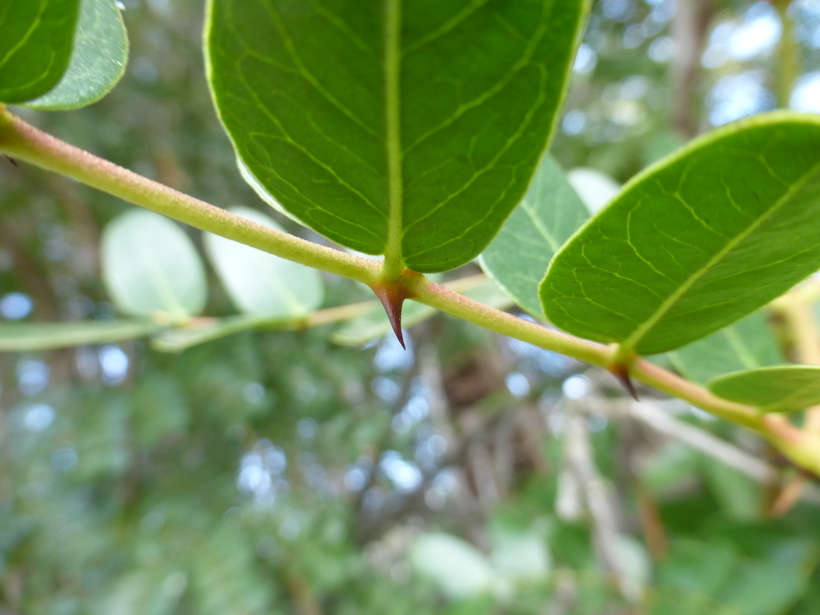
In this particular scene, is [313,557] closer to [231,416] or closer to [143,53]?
[231,416]

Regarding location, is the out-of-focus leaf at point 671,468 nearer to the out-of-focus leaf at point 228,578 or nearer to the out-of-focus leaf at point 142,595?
the out-of-focus leaf at point 228,578

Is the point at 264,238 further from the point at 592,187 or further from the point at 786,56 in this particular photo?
the point at 786,56

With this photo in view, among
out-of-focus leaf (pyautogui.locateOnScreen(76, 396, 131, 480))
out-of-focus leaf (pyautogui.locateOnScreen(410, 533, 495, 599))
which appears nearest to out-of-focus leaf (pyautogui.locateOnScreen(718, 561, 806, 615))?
out-of-focus leaf (pyautogui.locateOnScreen(410, 533, 495, 599))

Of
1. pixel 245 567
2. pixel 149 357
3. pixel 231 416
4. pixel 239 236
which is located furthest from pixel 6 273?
pixel 239 236

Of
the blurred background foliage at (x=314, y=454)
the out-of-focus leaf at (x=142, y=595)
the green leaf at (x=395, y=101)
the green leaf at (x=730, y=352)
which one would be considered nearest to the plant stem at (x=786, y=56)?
the blurred background foliage at (x=314, y=454)

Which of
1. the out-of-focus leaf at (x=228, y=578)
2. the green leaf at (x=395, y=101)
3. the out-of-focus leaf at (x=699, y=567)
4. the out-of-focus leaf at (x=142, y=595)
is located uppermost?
the green leaf at (x=395, y=101)
